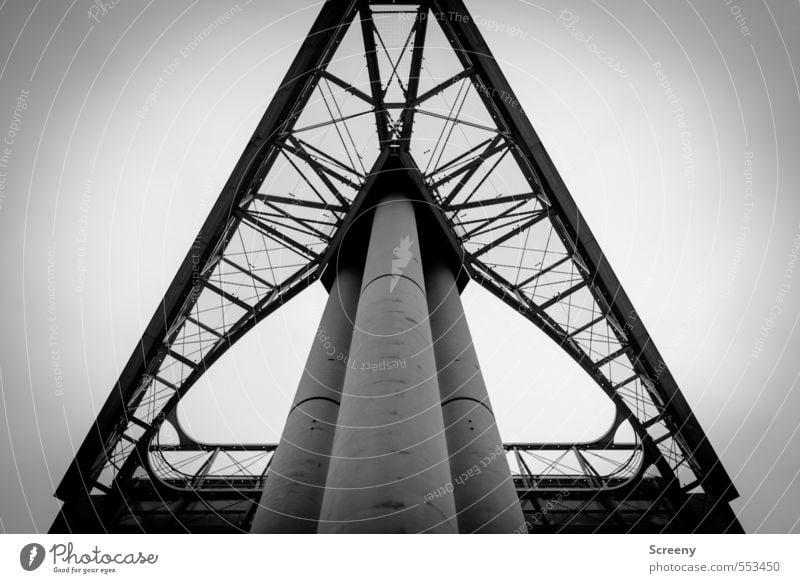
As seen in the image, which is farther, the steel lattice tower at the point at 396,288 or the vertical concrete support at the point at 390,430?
the steel lattice tower at the point at 396,288

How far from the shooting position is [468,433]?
917 centimetres

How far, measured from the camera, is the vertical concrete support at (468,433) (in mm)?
7910

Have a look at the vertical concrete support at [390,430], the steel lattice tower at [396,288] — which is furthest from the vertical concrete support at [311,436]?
the vertical concrete support at [390,430]

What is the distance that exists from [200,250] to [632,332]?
553 inches

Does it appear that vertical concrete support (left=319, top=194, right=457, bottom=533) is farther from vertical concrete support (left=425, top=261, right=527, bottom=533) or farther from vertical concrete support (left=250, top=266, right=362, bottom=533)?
vertical concrete support (left=425, top=261, right=527, bottom=533)

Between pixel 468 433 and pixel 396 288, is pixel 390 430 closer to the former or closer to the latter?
pixel 396 288

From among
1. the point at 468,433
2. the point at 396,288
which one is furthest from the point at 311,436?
the point at 396,288

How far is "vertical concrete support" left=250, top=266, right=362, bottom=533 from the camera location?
7465 millimetres

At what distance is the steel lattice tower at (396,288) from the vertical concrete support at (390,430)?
187 millimetres

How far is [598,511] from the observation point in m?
17.5

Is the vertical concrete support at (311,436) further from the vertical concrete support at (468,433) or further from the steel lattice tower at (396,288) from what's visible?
the vertical concrete support at (468,433)

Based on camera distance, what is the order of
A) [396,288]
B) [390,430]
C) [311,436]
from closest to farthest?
[390,430] → [396,288] → [311,436]

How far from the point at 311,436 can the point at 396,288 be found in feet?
11.6

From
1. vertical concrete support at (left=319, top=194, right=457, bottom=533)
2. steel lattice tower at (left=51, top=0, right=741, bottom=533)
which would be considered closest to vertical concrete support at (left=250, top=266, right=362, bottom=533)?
steel lattice tower at (left=51, top=0, right=741, bottom=533)
